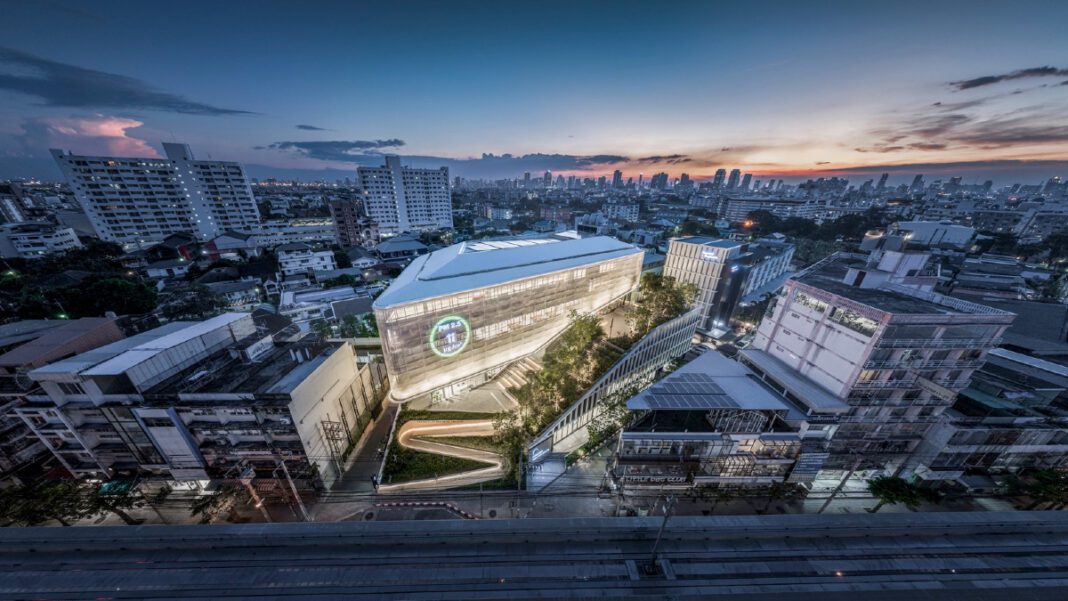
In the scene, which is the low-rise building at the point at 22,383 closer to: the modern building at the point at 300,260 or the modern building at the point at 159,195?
the modern building at the point at 300,260

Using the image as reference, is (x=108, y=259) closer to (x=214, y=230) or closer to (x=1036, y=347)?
(x=214, y=230)

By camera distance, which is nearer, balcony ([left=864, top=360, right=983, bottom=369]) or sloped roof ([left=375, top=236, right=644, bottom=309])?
balcony ([left=864, top=360, right=983, bottom=369])

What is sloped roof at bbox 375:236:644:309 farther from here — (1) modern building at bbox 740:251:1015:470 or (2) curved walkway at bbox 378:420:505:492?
(1) modern building at bbox 740:251:1015:470

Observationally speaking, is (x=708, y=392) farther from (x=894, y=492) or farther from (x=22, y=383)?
(x=22, y=383)

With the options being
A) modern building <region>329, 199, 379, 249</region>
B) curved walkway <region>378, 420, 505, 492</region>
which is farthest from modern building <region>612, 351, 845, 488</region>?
modern building <region>329, 199, 379, 249</region>

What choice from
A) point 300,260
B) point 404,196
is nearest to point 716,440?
point 300,260

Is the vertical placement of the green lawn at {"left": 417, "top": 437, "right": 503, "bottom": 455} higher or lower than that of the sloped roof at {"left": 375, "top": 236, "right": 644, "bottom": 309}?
lower

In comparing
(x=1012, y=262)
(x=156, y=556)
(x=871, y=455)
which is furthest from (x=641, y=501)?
(x=1012, y=262)
